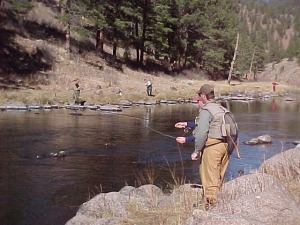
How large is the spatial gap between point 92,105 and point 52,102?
2447 mm

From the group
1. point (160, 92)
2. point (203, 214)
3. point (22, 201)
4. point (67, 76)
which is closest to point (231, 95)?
point (160, 92)

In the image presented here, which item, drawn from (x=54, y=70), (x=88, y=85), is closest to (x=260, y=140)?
(x=88, y=85)

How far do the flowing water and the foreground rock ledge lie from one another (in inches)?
39.5

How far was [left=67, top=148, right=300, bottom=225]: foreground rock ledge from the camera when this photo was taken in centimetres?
612

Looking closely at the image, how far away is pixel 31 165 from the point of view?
14.6 meters

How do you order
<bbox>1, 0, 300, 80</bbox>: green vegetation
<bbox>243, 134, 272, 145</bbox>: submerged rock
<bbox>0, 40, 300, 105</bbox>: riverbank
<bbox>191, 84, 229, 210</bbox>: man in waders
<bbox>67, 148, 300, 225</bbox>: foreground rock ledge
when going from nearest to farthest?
1. <bbox>67, 148, 300, 225</bbox>: foreground rock ledge
2. <bbox>191, 84, 229, 210</bbox>: man in waders
3. <bbox>243, 134, 272, 145</bbox>: submerged rock
4. <bbox>0, 40, 300, 105</bbox>: riverbank
5. <bbox>1, 0, 300, 80</bbox>: green vegetation

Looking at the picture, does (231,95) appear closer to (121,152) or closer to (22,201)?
(121,152)

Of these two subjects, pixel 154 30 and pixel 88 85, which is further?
pixel 154 30

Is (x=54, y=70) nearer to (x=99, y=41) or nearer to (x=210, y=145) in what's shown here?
(x=99, y=41)

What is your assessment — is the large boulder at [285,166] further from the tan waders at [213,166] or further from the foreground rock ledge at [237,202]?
the tan waders at [213,166]

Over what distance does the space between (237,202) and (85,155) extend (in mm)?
10098

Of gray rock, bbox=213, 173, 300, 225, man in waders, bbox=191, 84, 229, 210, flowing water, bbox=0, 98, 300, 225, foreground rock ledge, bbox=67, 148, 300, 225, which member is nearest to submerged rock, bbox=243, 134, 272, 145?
flowing water, bbox=0, 98, 300, 225

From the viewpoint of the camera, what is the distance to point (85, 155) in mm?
16422

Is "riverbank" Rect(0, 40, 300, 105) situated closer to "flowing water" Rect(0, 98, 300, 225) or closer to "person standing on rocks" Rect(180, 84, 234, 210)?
"flowing water" Rect(0, 98, 300, 225)
